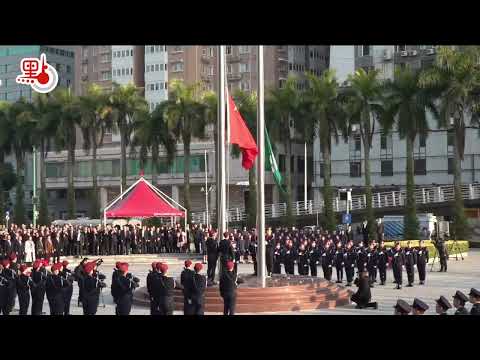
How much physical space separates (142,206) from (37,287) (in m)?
19.8

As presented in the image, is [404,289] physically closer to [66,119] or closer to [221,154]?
[221,154]

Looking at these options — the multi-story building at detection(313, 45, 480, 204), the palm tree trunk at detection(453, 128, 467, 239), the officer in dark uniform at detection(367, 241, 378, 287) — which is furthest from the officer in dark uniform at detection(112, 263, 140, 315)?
the multi-story building at detection(313, 45, 480, 204)

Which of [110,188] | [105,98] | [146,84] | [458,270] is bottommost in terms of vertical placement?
[458,270]

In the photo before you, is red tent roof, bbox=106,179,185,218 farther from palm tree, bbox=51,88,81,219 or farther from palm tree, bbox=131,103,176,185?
palm tree, bbox=51,88,81,219

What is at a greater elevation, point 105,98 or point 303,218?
point 105,98

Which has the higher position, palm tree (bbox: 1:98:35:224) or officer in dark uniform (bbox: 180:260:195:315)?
palm tree (bbox: 1:98:35:224)

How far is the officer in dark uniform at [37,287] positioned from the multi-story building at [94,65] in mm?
76544

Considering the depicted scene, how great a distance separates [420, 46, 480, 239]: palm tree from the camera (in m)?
40.3

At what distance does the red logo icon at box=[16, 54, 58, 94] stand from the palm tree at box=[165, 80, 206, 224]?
8.72 m

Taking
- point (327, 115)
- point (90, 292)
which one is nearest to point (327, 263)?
point (90, 292)

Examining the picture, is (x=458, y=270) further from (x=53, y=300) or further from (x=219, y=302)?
(x=53, y=300)
